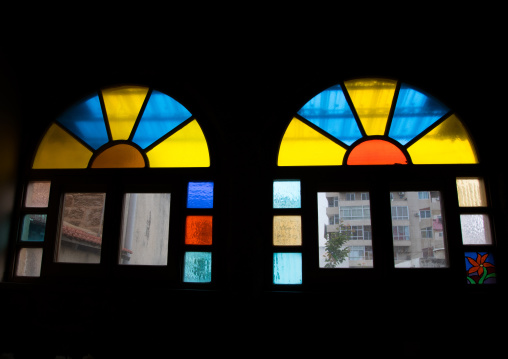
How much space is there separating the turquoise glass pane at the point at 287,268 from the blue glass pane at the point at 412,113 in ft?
3.40

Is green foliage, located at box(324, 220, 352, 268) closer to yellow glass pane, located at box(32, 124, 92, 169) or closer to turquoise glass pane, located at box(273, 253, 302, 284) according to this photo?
turquoise glass pane, located at box(273, 253, 302, 284)

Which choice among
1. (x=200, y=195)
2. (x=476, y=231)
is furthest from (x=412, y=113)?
(x=200, y=195)

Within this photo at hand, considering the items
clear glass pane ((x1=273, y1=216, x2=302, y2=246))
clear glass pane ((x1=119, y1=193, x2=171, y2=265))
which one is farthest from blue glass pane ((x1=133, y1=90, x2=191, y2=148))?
clear glass pane ((x1=273, y1=216, x2=302, y2=246))

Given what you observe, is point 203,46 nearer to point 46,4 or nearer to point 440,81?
point 46,4

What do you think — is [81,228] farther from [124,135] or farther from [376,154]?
[376,154]

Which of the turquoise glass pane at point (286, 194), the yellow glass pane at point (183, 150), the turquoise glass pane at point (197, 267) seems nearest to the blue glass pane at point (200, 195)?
the yellow glass pane at point (183, 150)

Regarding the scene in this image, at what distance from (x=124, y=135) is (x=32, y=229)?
880mm

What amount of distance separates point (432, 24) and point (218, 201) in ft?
6.03

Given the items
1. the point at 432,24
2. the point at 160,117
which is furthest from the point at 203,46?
the point at 432,24

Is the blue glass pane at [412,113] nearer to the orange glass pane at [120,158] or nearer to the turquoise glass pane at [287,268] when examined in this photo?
the turquoise glass pane at [287,268]

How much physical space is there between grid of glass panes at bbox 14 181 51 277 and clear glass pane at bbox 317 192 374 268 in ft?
6.07

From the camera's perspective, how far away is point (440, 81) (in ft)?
9.02

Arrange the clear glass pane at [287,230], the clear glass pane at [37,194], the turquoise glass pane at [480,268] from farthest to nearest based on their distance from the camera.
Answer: the clear glass pane at [37,194] → the clear glass pane at [287,230] → the turquoise glass pane at [480,268]

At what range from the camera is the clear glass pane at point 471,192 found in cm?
262
